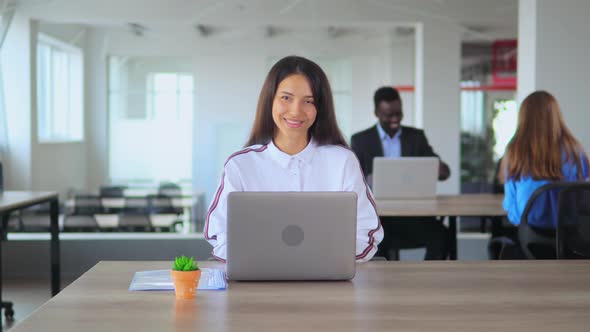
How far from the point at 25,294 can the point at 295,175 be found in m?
3.71

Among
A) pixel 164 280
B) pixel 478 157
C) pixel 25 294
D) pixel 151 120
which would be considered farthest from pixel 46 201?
pixel 151 120

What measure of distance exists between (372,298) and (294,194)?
35 cm

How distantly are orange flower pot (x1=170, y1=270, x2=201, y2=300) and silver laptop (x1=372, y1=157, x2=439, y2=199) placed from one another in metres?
2.70

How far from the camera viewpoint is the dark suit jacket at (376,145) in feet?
16.8

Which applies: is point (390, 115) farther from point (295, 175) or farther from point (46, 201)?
point (295, 175)

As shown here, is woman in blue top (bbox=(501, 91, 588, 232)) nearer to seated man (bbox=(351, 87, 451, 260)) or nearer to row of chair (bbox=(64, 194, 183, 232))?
seated man (bbox=(351, 87, 451, 260))

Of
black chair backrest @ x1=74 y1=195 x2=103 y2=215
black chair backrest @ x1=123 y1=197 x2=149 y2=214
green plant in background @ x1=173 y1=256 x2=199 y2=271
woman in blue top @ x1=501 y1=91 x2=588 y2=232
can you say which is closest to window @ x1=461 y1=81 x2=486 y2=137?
black chair backrest @ x1=123 y1=197 x2=149 y2=214

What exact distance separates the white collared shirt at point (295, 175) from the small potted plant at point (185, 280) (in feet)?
2.04

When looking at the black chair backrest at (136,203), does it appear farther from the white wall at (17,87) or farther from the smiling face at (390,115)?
the smiling face at (390,115)

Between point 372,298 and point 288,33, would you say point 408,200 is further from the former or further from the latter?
point 288,33

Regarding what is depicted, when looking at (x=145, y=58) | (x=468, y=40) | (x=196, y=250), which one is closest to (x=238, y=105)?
(x=145, y=58)

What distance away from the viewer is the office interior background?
938 cm

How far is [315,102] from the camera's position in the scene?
2598mm

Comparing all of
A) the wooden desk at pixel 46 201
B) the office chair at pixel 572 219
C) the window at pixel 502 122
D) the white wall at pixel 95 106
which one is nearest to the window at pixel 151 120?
the white wall at pixel 95 106
